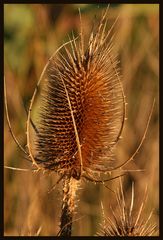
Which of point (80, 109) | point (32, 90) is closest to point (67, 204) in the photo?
point (80, 109)

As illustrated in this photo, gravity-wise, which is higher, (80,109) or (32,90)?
(32,90)

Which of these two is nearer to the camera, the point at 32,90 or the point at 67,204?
the point at 67,204

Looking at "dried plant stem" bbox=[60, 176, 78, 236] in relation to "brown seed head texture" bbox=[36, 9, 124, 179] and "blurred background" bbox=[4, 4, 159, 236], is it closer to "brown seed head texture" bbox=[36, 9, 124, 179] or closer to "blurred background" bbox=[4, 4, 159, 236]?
"brown seed head texture" bbox=[36, 9, 124, 179]

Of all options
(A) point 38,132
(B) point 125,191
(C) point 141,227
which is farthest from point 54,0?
(C) point 141,227

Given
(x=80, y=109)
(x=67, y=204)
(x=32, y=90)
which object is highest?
(x=32, y=90)

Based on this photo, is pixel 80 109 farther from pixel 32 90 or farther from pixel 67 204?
pixel 32 90

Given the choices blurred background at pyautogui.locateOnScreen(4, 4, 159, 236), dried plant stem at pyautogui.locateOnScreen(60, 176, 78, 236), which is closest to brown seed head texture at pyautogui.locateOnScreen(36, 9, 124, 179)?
dried plant stem at pyautogui.locateOnScreen(60, 176, 78, 236)

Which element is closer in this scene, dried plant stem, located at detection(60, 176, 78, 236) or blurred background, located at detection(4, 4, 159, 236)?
dried plant stem, located at detection(60, 176, 78, 236)
